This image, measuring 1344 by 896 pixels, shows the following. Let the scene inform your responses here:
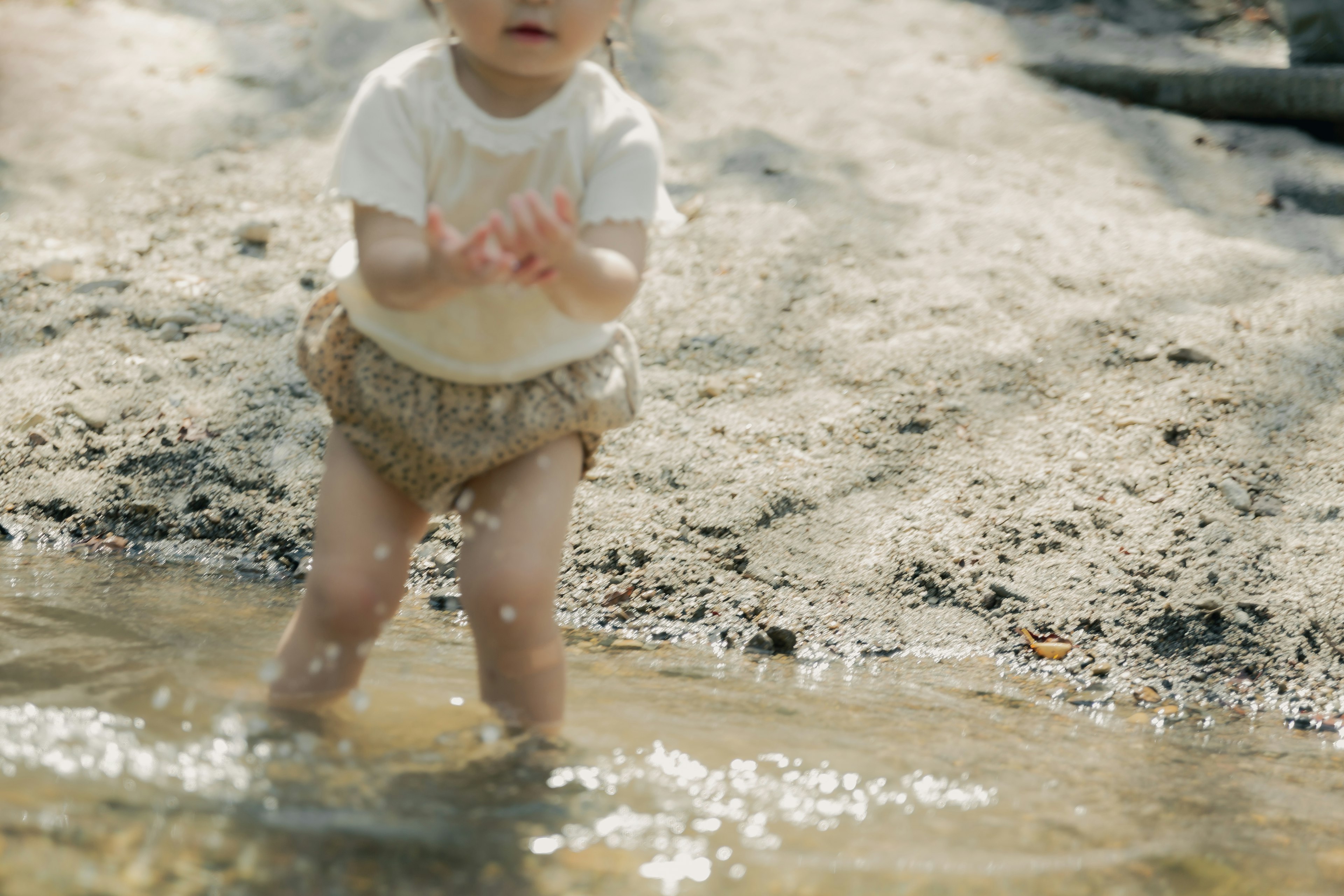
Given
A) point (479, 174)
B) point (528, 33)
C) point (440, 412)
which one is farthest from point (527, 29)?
point (440, 412)

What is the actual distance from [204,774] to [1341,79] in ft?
17.9

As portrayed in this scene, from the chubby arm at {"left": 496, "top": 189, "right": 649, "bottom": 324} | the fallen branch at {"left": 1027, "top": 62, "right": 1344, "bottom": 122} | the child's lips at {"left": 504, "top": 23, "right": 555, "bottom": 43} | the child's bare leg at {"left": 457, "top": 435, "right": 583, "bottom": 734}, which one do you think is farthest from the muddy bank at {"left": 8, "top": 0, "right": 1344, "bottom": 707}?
the child's lips at {"left": 504, "top": 23, "right": 555, "bottom": 43}

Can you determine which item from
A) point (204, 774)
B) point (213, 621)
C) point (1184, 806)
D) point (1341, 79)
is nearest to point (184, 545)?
point (213, 621)

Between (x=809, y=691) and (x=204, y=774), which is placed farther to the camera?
(x=809, y=691)

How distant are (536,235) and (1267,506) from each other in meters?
2.14

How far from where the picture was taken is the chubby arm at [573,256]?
5.47 feet

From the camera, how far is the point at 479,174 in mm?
1986

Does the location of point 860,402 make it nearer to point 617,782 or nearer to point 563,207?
point 617,782

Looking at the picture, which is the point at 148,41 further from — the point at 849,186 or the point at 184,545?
the point at 184,545

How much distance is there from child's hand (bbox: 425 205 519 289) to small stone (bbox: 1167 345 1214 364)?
248 cm

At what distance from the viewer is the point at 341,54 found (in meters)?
5.85

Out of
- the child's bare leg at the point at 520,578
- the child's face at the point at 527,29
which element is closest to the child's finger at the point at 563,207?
the child's face at the point at 527,29

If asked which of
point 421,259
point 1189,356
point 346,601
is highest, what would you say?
point 421,259

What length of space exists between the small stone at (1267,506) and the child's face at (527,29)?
2.00 metres
